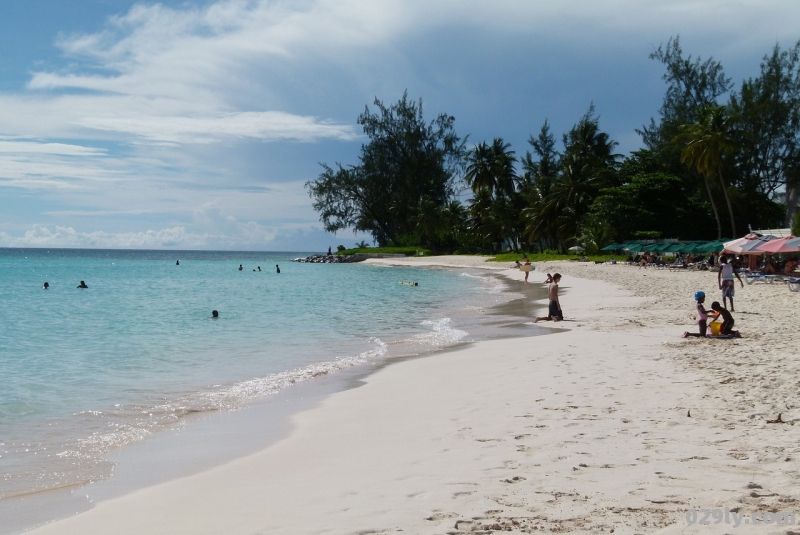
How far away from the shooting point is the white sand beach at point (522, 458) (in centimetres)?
414

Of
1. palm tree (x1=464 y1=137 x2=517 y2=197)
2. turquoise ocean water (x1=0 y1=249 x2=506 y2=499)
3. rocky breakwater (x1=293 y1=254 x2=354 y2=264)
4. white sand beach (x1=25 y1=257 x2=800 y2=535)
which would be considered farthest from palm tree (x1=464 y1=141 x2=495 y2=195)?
white sand beach (x1=25 y1=257 x2=800 y2=535)

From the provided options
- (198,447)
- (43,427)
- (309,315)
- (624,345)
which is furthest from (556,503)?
(309,315)

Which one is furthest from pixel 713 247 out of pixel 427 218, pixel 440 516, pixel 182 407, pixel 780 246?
pixel 427 218

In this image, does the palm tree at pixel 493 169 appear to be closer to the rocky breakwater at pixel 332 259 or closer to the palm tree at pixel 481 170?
the palm tree at pixel 481 170

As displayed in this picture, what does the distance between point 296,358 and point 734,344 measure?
8.42 meters

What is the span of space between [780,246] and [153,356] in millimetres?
21610

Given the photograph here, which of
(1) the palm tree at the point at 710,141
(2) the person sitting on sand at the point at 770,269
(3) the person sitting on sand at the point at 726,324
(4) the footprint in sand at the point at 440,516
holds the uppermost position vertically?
(1) the palm tree at the point at 710,141

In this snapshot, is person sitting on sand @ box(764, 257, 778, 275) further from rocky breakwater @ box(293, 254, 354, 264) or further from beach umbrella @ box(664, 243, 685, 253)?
rocky breakwater @ box(293, 254, 354, 264)

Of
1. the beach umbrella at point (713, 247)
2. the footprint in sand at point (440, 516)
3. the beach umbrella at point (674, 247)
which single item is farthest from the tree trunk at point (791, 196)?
the footprint in sand at point (440, 516)

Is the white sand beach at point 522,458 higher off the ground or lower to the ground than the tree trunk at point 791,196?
lower

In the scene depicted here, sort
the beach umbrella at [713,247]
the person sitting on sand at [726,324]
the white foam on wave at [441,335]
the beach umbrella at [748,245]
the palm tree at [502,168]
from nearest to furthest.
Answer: the person sitting on sand at [726,324], the white foam on wave at [441,335], the beach umbrella at [748,245], the beach umbrella at [713,247], the palm tree at [502,168]

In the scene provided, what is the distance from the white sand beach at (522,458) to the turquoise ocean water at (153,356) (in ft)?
6.10

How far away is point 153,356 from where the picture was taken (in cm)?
1421

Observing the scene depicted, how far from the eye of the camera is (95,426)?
319 inches
